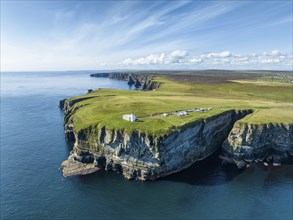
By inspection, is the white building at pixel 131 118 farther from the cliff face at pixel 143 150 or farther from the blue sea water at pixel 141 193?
the blue sea water at pixel 141 193

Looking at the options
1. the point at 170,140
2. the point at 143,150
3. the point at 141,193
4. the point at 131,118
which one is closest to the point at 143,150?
the point at 143,150

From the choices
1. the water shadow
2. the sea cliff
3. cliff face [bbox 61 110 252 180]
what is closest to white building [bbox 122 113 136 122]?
the sea cliff

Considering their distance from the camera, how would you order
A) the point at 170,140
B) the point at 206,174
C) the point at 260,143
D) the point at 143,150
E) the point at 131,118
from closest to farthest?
the point at 143,150 → the point at 170,140 → the point at 206,174 → the point at 131,118 → the point at 260,143

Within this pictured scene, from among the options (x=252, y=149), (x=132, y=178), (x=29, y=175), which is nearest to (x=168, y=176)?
(x=132, y=178)

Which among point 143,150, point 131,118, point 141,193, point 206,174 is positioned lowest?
point 141,193

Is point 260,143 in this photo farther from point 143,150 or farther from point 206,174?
point 143,150

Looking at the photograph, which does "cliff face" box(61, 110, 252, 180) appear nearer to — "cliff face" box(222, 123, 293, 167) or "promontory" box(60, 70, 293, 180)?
"promontory" box(60, 70, 293, 180)
